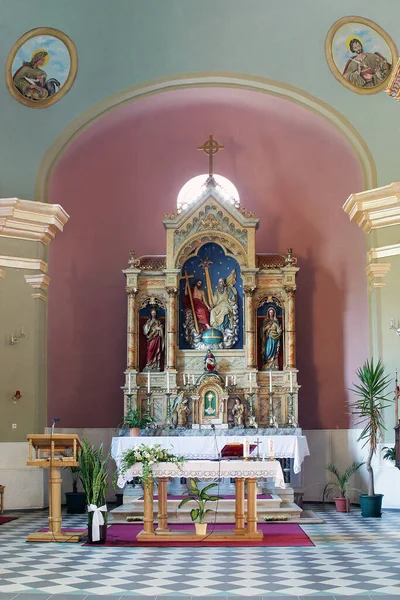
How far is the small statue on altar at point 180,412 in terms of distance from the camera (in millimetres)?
15461

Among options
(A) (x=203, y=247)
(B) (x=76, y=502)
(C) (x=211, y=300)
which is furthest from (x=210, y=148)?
(B) (x=76, y=502)

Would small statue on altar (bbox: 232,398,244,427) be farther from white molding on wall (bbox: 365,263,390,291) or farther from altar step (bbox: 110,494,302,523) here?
white molding on wall (bbox: 365,263,390,291)

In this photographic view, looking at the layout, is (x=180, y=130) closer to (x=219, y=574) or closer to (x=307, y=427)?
(x=307, y=427)

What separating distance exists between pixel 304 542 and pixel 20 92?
10.0 metres

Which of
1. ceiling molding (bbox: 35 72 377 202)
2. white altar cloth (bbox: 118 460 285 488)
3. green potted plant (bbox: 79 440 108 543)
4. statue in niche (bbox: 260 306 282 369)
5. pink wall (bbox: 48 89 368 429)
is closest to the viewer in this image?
green potted plant (bbox: 79 440 108 543)

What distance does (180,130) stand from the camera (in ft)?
58.4

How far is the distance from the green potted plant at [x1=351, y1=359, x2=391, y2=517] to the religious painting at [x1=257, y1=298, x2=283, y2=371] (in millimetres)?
1711

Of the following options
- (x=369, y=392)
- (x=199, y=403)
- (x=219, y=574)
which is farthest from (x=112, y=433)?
(x=219, y=574)

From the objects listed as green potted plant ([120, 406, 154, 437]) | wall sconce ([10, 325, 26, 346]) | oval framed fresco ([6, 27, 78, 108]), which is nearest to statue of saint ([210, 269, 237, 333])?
green potted plant ([120, 406, 154, 437])

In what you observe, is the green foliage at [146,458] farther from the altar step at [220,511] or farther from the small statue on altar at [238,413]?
the small statue on altar at [238,413]

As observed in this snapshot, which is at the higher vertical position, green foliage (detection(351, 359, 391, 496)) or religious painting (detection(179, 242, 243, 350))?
religious painting (detection(179, 242, 243, 350))

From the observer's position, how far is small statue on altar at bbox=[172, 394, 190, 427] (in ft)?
50.7

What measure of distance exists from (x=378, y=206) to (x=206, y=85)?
14.6 feet

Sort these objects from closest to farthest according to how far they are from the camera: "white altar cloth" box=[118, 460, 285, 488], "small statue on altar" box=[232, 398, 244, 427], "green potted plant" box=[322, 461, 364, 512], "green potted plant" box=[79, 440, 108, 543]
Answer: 1. "green potted plant" box=[79, 440, 108, 543]
2. "white altar cloth" box=[118, 460, 285, 488]
3. "green potted plant" box=[322, 461, 364, 512]
4. "small statue on altar" box=[232, 398, 244, 427]
